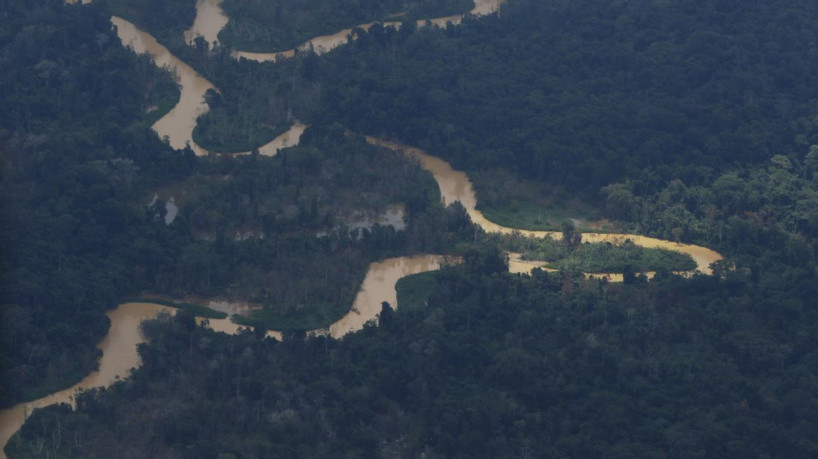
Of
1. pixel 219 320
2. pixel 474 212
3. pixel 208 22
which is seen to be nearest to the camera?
pixel 219 320

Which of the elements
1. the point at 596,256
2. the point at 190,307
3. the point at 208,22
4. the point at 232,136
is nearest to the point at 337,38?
the point at 208,22

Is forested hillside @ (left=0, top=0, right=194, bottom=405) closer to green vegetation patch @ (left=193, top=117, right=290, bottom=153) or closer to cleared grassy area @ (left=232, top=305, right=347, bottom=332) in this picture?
green vegetation patch @ (left=193, top=117, right=290, bottom=153)

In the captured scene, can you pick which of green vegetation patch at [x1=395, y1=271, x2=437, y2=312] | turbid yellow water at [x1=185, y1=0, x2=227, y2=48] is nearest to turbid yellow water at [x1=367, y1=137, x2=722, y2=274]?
green vegetation patch at [x1=395, y1=271, x2=437, y2=312]

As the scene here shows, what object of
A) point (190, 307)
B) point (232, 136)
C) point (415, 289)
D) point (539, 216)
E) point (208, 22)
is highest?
point (208, 22)

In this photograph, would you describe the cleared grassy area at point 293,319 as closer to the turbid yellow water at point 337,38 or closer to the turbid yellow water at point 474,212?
the turbid yellow water at point 474,212

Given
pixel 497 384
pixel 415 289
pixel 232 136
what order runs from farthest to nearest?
pixel 232 136
pixel 415 289
pixel 497 384

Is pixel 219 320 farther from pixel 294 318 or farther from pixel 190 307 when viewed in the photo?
pixel 294 318
